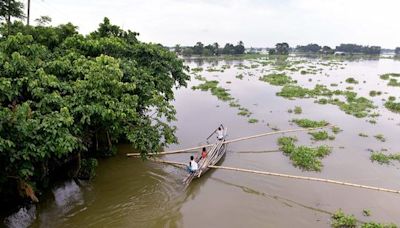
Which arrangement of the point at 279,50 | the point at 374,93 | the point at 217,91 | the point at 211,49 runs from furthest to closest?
the point at 279,50
the point at 211,49
the point at 217,91
the point at 374,93

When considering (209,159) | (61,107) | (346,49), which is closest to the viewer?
(61,107)

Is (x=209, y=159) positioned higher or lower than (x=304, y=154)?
lower

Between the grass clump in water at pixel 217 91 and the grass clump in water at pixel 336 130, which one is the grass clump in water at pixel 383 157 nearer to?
the grass clump in water at pixel 336 130

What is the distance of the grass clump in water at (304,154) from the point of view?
14.1 metres

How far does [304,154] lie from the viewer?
14.8 meters

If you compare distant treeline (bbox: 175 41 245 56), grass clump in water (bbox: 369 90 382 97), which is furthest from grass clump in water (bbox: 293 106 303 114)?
distant treeline (bbox: 175 41 245 56)

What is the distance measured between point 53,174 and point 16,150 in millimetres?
4948

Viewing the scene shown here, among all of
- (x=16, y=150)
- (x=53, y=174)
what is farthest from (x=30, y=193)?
(x=53, y=174)

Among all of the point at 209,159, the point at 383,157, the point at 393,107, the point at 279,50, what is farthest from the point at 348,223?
the point at 279,50

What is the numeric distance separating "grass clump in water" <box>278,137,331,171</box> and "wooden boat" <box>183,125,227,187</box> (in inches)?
124

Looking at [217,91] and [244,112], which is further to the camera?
[217,91]

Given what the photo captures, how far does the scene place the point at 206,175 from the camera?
13.2 metres

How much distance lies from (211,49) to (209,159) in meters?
96.8

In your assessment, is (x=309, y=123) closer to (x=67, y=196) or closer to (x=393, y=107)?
(x=393, y=107)
